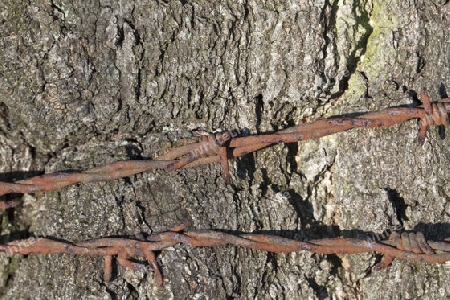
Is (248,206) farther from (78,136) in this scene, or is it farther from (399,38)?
(399,38)

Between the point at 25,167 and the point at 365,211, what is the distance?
1.58 meters

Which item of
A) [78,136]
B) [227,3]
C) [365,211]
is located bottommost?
[365,211]

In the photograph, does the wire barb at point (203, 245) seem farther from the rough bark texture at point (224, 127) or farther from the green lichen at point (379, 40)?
the green lichen at point (379, 40)

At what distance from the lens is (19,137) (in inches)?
94.9

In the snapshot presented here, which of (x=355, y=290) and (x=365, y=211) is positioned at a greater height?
(x=365, y=211)

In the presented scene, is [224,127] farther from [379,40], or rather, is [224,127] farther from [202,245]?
[379,40]

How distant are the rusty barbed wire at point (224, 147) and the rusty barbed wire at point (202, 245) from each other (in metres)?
0.24

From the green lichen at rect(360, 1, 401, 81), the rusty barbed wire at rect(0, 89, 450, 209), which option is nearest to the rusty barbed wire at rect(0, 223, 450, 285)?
the rusty barbed wire at rect(0, 89, 450, 209)

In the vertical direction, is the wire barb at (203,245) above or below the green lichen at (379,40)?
below

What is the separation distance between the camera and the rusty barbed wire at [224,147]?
2.24 metres

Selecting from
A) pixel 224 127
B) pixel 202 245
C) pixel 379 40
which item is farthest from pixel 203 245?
pixel 379 40

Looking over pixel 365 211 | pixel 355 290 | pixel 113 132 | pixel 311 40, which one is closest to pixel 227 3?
pixel 311 40

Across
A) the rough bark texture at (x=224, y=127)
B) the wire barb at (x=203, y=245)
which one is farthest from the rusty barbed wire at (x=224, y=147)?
the wire barb at (x=203, y=245)

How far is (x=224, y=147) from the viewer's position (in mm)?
2244
